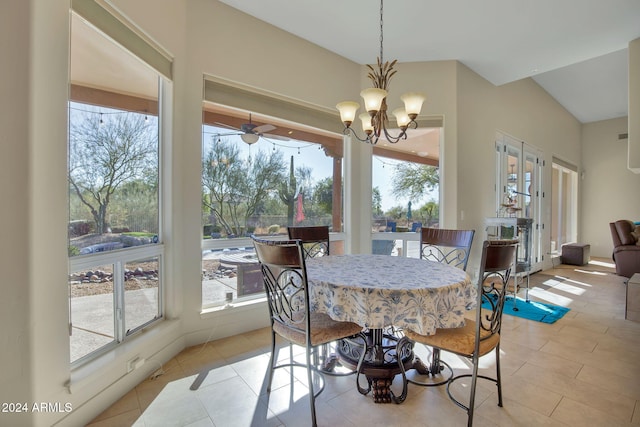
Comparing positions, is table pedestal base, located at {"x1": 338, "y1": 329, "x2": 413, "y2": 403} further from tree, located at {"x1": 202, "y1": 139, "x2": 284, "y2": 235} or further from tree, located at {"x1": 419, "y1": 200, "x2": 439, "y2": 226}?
tree, located at {"x1": 419, "y1": 200, "x2": 439, "y2": 226}

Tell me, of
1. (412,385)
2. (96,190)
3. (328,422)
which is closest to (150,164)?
(96,190)

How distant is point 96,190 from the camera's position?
181 centimetres

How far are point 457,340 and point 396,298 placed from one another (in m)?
0.44

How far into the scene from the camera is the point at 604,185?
733 centimetres

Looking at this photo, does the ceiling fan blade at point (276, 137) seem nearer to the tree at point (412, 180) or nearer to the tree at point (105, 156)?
the tree at point (105, 156)

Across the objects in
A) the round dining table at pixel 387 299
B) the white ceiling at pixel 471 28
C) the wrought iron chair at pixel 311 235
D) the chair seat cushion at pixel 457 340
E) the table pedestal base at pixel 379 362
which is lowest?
the table pedestal base at pixel 379 362

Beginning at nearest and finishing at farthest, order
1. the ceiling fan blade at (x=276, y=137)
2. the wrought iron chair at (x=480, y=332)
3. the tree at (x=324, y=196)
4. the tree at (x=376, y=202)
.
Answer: the wrought iron chair at (x=480, y=332), the ceiling fan blade at (x=276, y=137), the tree at (x=324, y=196), the tree at (x=376, y=202)

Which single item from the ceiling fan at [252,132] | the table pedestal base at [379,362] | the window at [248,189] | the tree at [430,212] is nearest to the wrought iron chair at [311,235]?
the window at [248,189]

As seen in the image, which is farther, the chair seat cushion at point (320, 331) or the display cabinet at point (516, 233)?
the display cabinet at point (516, 233)

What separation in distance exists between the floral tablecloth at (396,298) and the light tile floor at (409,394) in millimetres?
599

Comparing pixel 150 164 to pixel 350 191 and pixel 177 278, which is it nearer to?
Result: pixel 177 278

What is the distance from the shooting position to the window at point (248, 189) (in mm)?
2713

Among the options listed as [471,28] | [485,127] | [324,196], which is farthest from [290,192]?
[485,127]

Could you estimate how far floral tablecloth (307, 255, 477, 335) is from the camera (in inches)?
58.4
